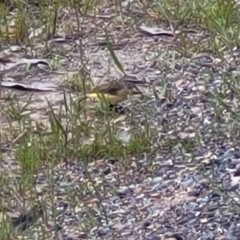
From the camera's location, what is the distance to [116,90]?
165 inches

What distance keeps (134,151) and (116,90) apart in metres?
0.54

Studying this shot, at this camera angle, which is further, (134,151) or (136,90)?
(136,90)

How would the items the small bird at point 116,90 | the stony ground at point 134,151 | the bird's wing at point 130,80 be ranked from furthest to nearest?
the bird's wing at point 130,80 < the small bird at point 116,90 < the stony ground at point 134,151

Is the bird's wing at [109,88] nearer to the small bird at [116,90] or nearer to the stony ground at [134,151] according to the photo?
the small bird at [116,90]

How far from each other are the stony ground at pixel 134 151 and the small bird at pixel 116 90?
6cm

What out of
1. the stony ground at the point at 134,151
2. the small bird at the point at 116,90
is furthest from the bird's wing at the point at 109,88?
the stony ground at the point at 134,151

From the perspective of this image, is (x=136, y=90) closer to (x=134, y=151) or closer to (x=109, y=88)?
(x=109, y=88)

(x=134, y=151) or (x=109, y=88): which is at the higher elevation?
(x=109, y=88)

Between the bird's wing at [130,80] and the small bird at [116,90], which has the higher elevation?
the bird's wing at [130,80]

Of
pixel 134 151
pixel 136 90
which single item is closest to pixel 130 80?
pixel 136 90

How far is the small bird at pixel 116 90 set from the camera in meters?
4.13

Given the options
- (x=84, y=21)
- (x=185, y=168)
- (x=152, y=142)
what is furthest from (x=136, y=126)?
(x=84, y=21)

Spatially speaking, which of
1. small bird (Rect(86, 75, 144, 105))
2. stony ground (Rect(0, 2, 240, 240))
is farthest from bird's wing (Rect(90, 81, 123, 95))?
stony ground (Rect(0, 2, 240, 240))

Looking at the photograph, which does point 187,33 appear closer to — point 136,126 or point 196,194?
point 136,126
